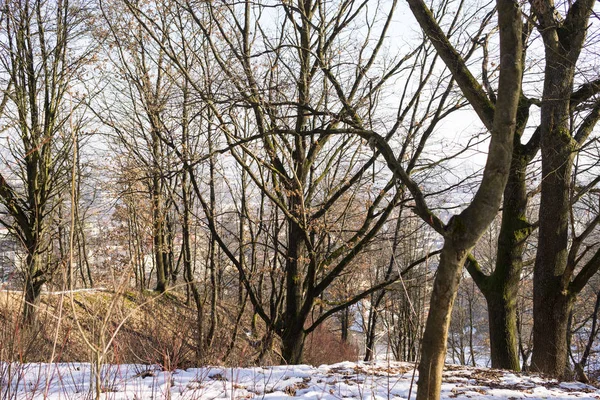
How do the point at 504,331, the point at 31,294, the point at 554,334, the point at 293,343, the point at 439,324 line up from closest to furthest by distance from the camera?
the point at 439,324 → the point at 31,294 → the point at 554,334 → the point at 504,331 → the point at 293,343

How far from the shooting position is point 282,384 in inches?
171

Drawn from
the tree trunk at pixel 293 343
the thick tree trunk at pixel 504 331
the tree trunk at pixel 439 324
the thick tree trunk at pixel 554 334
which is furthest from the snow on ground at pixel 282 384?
the tree trunk at pixel 293 343

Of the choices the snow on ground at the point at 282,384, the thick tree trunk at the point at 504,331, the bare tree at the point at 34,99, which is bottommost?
the snow on ground at the point at 282,384

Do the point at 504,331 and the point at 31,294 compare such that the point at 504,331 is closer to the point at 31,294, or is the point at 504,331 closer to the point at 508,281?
the point at 508,281

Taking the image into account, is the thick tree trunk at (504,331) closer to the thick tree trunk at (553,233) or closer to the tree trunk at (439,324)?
the thick tree trunk at (553,233)

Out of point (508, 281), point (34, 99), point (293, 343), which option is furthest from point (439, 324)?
point (34, 99)

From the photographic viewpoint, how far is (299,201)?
7.23 metres

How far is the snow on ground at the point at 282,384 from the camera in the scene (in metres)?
3.67

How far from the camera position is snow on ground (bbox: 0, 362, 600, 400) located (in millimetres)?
3674

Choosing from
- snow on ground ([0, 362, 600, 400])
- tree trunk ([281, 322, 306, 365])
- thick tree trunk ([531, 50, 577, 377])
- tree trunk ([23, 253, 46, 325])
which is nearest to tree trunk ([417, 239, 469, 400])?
snow on ground ([0, 362, 600, 400])

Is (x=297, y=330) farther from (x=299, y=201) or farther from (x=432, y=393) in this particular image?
(x=432, y=393)

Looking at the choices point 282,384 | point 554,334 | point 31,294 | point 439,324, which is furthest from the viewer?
point 554,334

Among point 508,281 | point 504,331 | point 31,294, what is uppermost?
point 508,281

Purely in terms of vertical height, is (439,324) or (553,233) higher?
(553,233)
